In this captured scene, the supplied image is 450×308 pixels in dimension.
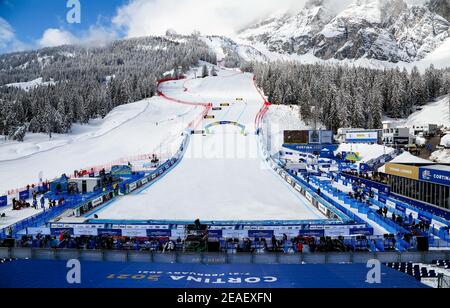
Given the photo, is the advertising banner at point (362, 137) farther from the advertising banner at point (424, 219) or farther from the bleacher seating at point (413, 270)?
the bleacher seating at point (413, 270)

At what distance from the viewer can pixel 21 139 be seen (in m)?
42.2

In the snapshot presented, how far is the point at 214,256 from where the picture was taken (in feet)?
22.6

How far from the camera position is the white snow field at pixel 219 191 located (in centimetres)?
1653

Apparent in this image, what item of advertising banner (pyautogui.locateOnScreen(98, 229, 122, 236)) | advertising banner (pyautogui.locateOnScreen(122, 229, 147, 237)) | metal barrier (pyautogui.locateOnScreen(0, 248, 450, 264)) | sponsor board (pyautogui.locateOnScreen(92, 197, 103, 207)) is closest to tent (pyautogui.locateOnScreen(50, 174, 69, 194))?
sponsor board (pyautogui.locateOnScreen(92, 197, 103, 207))

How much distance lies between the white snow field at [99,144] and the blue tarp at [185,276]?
74.1ft

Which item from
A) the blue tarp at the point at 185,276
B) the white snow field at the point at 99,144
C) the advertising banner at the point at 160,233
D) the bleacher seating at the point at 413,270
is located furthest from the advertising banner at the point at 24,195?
the bleacher seating at the point at 413,270

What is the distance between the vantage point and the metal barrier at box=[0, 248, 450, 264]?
6.96 metres

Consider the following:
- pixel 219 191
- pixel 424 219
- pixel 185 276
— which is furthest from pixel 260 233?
pixel 219 191

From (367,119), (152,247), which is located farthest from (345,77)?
(152,247)

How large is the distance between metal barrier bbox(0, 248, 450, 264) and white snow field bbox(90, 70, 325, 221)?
7607mm

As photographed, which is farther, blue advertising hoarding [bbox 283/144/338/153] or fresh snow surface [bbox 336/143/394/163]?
blue advertising hoarding [bbox 283/144/338/153]

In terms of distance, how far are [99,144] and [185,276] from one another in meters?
40.7

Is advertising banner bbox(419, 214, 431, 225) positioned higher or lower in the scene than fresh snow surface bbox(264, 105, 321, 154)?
lower

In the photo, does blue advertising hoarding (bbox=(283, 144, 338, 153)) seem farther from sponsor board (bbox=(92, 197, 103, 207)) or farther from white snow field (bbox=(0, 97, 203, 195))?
sponsor board (bbox=(92, 197, 103, 207))
